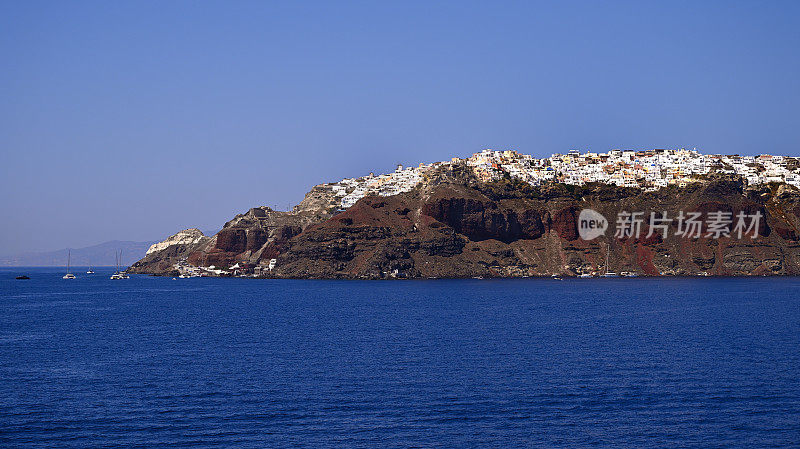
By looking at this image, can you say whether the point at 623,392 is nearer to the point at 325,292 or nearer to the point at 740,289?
the point at 325,292

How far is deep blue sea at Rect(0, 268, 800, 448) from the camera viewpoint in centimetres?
3653

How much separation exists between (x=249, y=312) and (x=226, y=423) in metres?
65.9

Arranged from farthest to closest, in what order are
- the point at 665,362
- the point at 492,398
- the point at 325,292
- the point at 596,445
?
the point at 325,292, the point at 665,362, the point at 492,398, the point at 596,445

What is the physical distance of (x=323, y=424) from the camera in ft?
125

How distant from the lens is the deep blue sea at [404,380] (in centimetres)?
3653

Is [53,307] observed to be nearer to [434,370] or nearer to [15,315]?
[15,315]

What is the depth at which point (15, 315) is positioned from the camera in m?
99.3

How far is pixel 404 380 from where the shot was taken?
48812mm

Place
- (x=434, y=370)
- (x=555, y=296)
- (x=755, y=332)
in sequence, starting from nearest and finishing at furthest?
(x=434, y=370)
(x=755, y=332)
(x=555, y=296)

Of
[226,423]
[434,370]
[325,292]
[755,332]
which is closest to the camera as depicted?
[226,423]

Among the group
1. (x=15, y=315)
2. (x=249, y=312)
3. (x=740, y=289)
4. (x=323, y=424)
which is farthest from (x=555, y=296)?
(x=323, y=424)

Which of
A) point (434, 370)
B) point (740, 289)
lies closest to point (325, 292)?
point (740, 289)

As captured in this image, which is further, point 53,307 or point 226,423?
point 53,307

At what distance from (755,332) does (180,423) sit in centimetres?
5923
